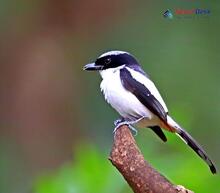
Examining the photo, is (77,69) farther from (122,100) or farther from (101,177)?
(122,100)

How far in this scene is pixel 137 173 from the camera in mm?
1538

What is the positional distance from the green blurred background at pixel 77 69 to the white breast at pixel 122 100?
4.97 ft

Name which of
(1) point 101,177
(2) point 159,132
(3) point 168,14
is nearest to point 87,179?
(1) point 101,177

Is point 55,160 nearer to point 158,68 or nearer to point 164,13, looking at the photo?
point 158,68

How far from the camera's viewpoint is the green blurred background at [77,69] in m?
3.86

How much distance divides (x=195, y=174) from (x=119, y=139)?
0.64 m

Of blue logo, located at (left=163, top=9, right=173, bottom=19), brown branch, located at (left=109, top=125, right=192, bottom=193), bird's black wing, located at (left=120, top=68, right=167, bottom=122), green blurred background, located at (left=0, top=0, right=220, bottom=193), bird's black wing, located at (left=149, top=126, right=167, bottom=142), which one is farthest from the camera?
blue logo, located at (left=163, top=9, right=173, bottom=19)

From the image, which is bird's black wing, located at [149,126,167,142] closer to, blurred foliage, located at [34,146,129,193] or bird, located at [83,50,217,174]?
bird, located at [83,50,217,174]

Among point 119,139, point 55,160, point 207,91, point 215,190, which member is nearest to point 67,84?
point 55,160

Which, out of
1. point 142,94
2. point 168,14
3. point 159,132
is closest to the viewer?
point 142,94

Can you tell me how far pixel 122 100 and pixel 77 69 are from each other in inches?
86.0

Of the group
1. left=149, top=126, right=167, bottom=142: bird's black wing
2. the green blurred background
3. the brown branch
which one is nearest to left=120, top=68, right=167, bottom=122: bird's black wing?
left=149, top=126, right=167, bottom=142: bird's black wing

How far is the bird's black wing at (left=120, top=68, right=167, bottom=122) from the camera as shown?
6.58 ft

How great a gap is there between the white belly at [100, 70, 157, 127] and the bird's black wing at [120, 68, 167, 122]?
13 mm
